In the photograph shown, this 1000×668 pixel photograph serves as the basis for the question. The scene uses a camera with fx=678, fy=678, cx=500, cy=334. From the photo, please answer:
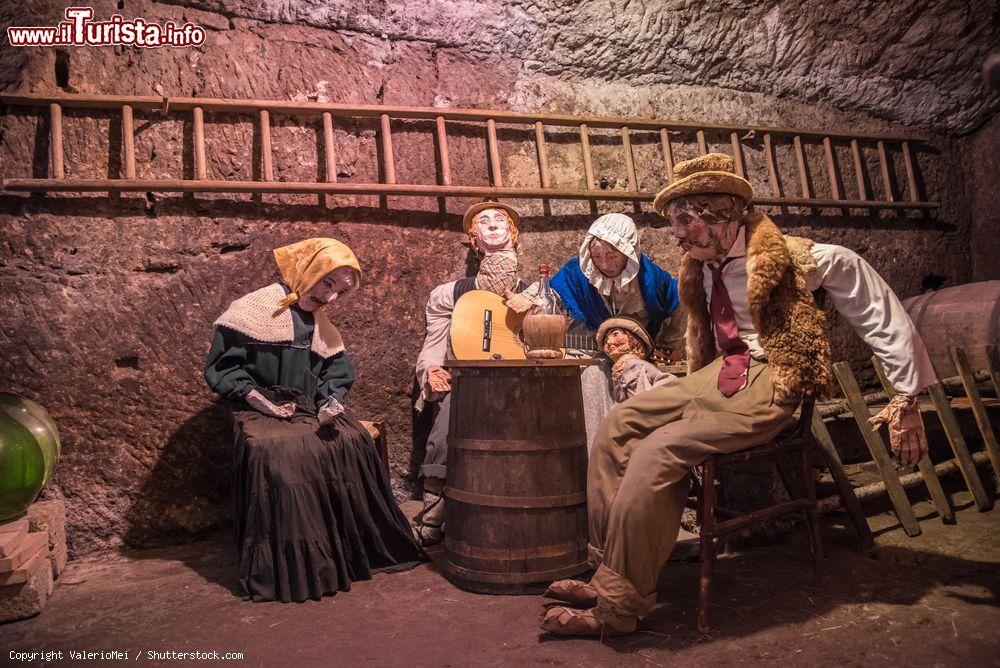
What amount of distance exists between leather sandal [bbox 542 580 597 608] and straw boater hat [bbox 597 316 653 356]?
4.53ft

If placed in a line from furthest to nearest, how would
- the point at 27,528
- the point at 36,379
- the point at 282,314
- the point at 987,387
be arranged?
the point at 987,387 < the point at 36,379 < the point at 282,314 < the point at 27,528

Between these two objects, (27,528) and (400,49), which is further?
(400,49)

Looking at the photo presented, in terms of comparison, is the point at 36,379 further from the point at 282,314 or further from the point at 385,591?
the point at 385,591

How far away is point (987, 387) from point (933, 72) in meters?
2.69

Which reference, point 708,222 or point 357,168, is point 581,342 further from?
point 357,168

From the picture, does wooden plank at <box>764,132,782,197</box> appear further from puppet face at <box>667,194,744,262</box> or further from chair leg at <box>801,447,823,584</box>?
chair leg at <box>801,447,823,584</box>

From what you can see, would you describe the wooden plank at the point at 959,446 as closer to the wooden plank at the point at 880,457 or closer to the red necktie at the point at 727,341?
the wooden plank at the point at 880,457

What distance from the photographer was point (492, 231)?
3.95 meters

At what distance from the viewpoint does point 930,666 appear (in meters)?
2.01

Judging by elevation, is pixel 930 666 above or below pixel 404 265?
below

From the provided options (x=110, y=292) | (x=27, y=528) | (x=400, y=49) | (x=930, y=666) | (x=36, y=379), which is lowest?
(x=930, y=666)

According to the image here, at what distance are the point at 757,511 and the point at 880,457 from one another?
3.38 ft

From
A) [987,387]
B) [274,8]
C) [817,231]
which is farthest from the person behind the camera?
[817,231]

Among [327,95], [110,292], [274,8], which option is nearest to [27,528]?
[110,292]
